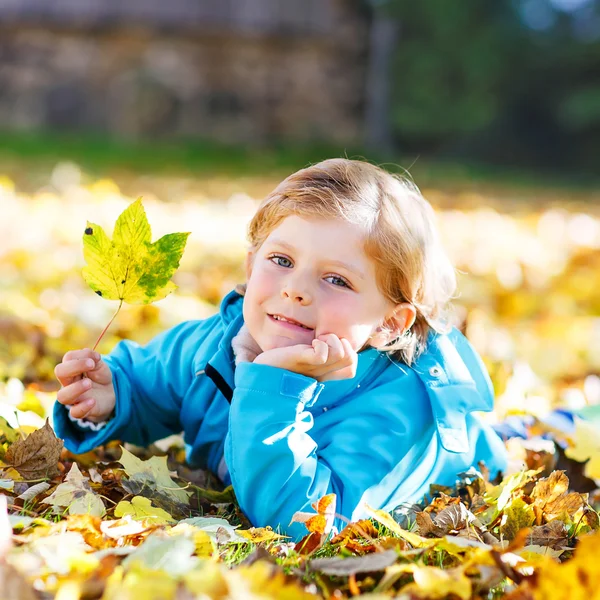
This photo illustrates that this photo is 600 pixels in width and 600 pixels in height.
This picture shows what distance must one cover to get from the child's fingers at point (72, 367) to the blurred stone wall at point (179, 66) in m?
11.9

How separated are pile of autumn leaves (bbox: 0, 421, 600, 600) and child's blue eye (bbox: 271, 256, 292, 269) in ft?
1.57

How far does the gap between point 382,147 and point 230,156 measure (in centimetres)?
352

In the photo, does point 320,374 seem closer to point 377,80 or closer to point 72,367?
point 72,367

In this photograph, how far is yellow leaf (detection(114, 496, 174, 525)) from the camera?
5.13 ft

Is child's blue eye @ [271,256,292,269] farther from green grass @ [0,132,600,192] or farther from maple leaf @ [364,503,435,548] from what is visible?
green grass @ [0,132,600,192]

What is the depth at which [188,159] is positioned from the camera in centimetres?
1134

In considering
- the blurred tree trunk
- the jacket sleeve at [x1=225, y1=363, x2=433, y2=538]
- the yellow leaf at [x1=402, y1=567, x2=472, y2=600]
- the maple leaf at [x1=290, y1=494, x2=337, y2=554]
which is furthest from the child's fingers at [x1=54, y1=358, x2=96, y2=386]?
the blurred tree trunk

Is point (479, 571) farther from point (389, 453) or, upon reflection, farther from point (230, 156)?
point (230, 156)

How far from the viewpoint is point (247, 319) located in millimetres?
1801

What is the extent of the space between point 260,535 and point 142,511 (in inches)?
8.7

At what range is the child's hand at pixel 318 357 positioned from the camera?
166 centimetres

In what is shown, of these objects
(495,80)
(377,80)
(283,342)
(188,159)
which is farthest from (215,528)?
(495,80)

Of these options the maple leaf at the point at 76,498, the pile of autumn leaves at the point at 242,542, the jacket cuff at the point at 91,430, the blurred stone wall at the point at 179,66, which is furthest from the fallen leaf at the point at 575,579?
the blurred stone wall at the point at 179,66

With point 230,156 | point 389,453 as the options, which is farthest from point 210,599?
point 230,156
